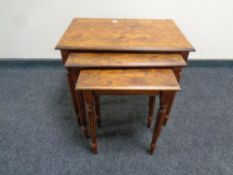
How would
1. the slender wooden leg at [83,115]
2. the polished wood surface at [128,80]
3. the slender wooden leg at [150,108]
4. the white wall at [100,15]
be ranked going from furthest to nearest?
1. the white wall at [100,15]
2. the slender wooden leg at [150,108]
3. the slender wooden leg at [83,115]
4. the polished wood surface at [128,80]

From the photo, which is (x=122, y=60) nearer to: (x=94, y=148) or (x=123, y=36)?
(x=123, y=36)

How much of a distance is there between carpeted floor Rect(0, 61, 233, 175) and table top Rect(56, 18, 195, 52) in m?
0.63

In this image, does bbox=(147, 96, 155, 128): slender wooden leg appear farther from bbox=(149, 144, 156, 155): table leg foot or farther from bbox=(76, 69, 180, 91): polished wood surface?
bbox=(76, 69, 180, 91): polished wood surface

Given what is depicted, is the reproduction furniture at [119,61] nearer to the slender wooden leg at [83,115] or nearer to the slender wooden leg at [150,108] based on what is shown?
the slender wooden leg at [83,115]

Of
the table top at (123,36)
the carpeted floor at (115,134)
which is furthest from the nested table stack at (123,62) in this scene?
the carpeted floor at (115,134)

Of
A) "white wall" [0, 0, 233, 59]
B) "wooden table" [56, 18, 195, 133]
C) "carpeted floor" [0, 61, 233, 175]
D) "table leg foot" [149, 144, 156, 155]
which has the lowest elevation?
"carpeted floor" [0, 61, 233, 175]

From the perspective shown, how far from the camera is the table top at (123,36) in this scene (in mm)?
1005

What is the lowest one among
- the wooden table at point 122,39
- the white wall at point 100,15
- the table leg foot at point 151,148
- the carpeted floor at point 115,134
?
the carpeted floor at point 115,134

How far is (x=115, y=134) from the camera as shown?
4.24 feet

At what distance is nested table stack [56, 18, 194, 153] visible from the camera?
84cm

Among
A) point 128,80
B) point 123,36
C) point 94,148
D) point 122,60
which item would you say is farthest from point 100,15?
point 94,148

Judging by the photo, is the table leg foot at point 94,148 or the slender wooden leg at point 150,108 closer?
the table leg foot at point 94,148

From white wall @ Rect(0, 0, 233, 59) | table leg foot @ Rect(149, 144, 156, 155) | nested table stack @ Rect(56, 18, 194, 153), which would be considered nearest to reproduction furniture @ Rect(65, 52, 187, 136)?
nested table stack @ Rect(56, 18, 194, 153)

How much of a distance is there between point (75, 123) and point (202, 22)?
1542 mm
